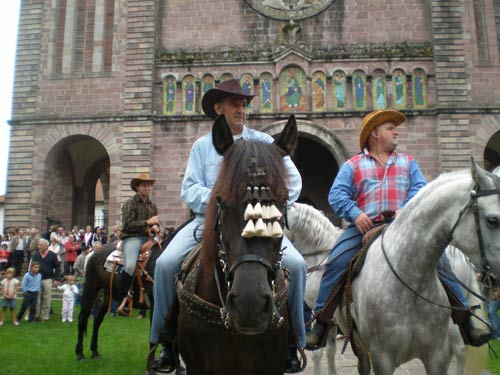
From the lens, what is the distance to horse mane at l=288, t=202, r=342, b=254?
679 cm

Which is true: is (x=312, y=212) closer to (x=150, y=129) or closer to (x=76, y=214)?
(x=150, y=129)

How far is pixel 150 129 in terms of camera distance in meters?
19.8

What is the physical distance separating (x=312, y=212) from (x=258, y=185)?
14.8 ft

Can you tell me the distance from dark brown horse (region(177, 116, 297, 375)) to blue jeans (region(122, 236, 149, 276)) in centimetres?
456

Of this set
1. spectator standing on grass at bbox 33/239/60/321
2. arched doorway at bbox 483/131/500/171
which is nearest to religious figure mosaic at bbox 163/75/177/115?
spectator standing on grass at bbox 33/239/60/321

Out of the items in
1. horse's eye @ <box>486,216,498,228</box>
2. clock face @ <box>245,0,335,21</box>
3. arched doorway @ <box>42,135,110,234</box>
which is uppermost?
clock face @ <box>245,0,335,21</box>

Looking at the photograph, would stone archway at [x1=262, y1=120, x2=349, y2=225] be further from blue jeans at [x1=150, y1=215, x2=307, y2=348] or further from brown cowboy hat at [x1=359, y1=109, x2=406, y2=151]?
blue jeans at [x1=150, y1=215, x2=307, y2=348]

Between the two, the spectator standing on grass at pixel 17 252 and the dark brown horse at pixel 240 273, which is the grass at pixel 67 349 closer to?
the dark brown horse at pixel 240 273

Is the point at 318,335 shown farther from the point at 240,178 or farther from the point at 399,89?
the point at 399,89

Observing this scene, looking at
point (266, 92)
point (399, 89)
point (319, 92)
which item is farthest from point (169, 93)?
point (399, 89)

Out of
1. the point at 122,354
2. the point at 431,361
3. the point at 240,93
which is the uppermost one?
the point at 240,93

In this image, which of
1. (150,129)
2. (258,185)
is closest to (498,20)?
(150,129)

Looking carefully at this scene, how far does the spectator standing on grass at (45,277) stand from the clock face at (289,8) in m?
13.5

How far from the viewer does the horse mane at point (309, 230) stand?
22.3ft
